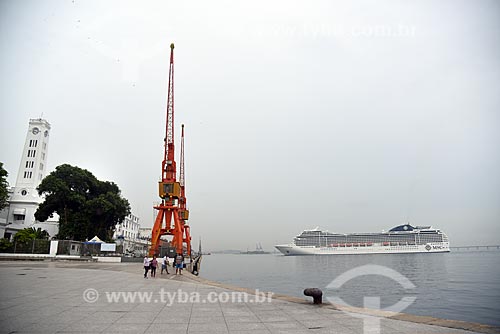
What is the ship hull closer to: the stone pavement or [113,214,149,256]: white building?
[113,214,149,256]: white building

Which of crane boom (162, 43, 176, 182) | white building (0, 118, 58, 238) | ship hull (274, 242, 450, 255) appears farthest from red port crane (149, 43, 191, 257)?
ship hull (274, 242, 450, 255)

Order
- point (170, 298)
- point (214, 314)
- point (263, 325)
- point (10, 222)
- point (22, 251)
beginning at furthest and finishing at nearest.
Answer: point (10, 222)
point (22, 251)
point (170, 298)
point (214, 314)
point (263, 325)

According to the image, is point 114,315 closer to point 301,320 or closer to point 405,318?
point 301,320

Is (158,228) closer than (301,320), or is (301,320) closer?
(301,320)

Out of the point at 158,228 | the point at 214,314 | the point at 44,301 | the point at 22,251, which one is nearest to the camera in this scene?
the point at 214,314

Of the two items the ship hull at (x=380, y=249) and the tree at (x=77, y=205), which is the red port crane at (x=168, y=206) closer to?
the tree at (x=77, y=205)

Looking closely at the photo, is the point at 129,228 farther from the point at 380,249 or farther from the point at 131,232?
the point at 380,249

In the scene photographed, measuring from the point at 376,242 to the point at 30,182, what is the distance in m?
109

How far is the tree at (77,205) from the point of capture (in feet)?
174

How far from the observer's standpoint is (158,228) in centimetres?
5553

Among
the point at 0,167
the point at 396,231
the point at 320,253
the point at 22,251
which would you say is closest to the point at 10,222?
the point at 0,167

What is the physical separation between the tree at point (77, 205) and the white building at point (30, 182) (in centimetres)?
2236

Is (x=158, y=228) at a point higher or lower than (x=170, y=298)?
higher

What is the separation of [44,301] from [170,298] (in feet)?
→ 13.9
